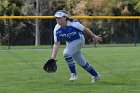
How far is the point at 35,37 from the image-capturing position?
3347 cm

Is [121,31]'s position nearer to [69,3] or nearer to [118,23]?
[118,23]

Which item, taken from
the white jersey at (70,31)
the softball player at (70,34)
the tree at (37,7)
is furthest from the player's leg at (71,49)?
the tree at (37,7)

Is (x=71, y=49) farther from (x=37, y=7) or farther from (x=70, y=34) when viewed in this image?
(x=37, y=7)

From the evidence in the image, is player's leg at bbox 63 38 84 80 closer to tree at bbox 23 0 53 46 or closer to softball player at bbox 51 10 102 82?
softball player at bbox 51 10 102 82

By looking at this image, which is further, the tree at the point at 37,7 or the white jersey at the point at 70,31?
the tree at the point at 37,7

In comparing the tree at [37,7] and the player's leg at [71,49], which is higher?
the player's leg at [71,49]

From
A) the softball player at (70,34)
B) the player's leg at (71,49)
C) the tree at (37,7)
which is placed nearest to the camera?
the softball player at (70,34)

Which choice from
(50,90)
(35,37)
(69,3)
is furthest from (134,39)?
(50,90)

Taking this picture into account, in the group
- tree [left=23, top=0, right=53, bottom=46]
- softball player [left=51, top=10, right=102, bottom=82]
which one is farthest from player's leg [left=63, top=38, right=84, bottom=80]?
tree [left=23, top=0, right=53, bottom=46]

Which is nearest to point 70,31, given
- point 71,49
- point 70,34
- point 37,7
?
point 70,34

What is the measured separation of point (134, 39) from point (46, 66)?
914 inches

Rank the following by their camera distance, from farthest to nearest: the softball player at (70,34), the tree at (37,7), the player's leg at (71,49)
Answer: the tree at (37,7)
the player's leg at (71,49)
the softball player at (70,34)

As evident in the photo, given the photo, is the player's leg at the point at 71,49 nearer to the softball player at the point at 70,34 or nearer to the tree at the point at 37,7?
the softball player at the point at 70,34

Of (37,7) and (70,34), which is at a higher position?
(70,34)
